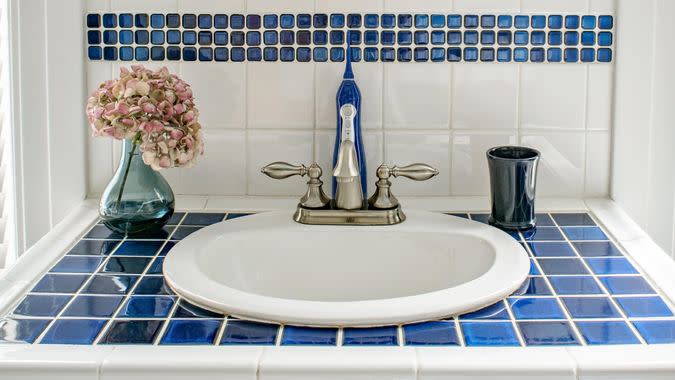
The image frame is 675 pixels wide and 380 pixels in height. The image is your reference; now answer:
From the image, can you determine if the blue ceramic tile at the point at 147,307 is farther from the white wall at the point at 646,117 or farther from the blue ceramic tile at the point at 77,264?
the white wall at the point at 646,117

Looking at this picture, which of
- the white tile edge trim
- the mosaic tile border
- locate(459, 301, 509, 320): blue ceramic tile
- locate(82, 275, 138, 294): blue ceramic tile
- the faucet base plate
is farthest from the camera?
the mosaic tile border

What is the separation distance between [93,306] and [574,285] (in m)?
0.67

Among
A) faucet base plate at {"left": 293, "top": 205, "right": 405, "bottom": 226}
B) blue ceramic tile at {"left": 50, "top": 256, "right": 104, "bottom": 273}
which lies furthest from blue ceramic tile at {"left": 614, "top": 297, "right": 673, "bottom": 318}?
blue ceramic tile at {"left": 50, "top": 256, "right": 104, "bottom": 273}

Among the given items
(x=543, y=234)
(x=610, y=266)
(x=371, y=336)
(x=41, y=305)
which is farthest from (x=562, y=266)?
(x=41, y=305)

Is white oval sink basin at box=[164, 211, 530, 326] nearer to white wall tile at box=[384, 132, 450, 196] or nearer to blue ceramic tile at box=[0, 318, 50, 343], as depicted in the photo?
white wall tile at box=[384, 132, 450, 196]

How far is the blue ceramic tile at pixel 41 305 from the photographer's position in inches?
50.3

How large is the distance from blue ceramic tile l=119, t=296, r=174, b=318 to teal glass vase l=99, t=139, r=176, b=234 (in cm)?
30

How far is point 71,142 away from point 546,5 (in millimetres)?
931

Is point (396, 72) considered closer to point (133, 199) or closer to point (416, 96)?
point (416, 96)

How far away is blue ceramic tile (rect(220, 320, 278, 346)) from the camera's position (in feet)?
3.87

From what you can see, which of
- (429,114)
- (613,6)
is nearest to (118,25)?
(429,114)

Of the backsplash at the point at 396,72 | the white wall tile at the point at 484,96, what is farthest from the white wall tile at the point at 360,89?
the white wall tile at the point at 484,96

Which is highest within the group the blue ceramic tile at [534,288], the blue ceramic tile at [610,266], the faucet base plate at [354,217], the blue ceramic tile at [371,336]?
the faucet base plate at [354,217]

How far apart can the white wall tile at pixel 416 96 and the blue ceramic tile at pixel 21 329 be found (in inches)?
32.2
